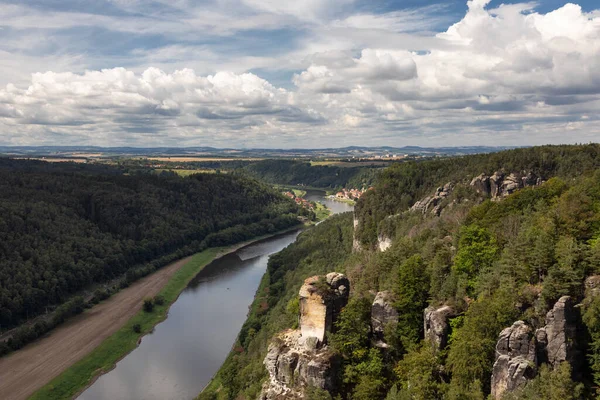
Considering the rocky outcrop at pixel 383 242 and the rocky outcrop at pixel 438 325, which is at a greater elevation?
the rocky outcrop at pixel 438 325

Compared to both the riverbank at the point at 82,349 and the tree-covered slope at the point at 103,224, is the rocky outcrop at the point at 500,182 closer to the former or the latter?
the riverbank at the point at 82,349

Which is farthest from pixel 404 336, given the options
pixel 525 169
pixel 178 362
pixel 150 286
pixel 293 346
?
pixel 150 286

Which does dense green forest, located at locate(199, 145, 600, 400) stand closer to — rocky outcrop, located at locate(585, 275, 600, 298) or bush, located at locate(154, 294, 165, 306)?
rocky outcrop, located at locate(585, 275, 600, 298)

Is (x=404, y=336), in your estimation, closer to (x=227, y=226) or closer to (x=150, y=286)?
(x=150, y=286)

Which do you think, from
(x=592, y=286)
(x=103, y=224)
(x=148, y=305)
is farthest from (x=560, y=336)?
(x=103, y=224)

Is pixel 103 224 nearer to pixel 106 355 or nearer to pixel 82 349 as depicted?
pixel 82 349

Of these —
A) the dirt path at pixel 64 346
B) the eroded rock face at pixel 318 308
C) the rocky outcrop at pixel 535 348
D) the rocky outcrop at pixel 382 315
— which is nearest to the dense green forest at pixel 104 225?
the dirt path at pixel 64 346

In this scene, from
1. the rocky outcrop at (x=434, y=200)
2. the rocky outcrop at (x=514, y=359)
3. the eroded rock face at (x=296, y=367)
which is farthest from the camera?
the rocky outcrop at (x=434, y=200)
